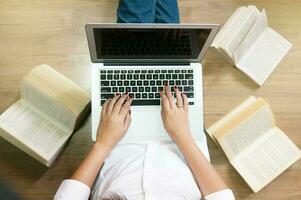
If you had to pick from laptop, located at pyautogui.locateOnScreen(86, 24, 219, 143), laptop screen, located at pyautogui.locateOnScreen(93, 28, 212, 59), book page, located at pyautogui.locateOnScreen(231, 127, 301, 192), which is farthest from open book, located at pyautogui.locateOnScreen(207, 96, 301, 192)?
laptop screen, located at pyautogui.locateOnScreen(93, 28, 212, 59)

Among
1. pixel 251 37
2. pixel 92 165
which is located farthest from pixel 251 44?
pixel 92 165

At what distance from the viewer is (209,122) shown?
3.54 ft

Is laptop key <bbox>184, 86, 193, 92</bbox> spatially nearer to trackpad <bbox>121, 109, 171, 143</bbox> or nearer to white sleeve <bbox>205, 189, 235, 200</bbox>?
trackpad <bbox>121, 109, 171, 143</bbox>

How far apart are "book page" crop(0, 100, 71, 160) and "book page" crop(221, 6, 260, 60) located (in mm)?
465

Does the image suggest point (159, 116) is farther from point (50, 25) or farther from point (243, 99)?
point (50, 25)

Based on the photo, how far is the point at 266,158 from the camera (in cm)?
105

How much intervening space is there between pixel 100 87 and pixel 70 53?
226mm

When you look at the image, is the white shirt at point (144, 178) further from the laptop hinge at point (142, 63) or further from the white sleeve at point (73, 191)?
the laptop hinge at point (142, 63)

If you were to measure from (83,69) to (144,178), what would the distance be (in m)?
0.42

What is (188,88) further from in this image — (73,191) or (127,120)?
(73,191)

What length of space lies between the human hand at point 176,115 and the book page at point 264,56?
0.79 feet

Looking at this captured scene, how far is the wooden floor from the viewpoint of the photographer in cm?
106

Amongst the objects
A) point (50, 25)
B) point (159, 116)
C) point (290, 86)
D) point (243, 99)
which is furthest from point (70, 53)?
point (290, 86)

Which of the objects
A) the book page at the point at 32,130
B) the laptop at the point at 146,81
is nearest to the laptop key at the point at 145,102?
the laptop at the point at 146,81
